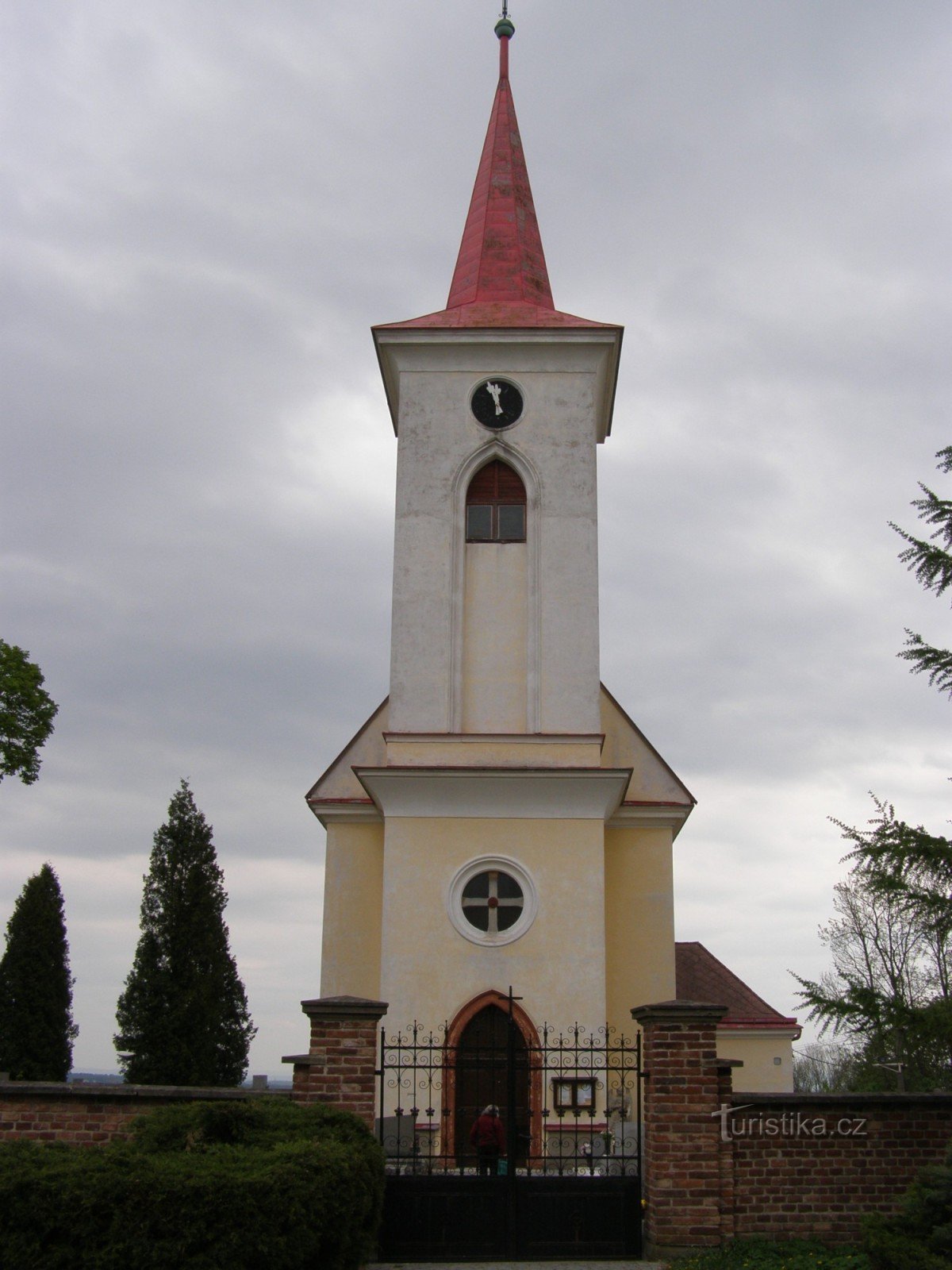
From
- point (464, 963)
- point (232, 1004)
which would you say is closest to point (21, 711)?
point (232, 1004)

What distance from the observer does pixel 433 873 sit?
18094mm

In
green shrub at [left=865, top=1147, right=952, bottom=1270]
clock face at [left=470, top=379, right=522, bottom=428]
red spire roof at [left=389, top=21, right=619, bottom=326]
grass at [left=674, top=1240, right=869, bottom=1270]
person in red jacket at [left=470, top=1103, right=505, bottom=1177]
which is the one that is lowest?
grass at [left=674, top=1240, right=869, bottom=1270]

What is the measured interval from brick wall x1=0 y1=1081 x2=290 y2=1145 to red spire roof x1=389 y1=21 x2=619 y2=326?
13.3 m

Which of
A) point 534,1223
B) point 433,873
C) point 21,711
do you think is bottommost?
point 534,1223

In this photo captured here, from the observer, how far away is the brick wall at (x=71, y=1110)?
1094 centimetres

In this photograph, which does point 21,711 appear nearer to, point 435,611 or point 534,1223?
point 435,611

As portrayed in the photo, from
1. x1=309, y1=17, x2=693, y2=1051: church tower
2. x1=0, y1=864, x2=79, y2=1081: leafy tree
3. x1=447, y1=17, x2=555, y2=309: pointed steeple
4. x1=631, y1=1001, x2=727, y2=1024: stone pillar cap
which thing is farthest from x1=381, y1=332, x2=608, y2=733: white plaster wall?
x1=0, y1=864, x2=79, y2=1081: leafy tree

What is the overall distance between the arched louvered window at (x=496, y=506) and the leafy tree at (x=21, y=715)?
10.4 metres

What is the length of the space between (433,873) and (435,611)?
3942mm

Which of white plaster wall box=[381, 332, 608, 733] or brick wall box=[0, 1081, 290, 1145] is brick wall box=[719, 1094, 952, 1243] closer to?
brick wall box=[0, 1081, 290, 1145]

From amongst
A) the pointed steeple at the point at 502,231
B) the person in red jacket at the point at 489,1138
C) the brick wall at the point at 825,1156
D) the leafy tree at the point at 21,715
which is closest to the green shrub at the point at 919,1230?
the brick wall at the point at 825,1156

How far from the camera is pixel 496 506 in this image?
2038 cm

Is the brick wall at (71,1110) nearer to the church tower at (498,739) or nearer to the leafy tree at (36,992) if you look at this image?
the church tower at (498,739)

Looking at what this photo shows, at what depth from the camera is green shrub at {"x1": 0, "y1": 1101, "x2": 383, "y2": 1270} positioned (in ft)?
25.2
